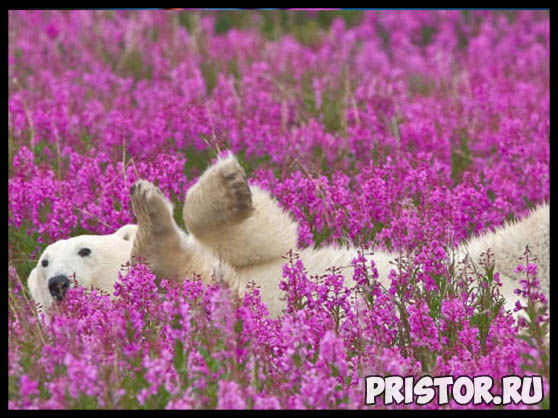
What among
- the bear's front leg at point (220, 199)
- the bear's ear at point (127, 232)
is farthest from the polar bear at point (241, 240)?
the bear's ear at point (127, 232)

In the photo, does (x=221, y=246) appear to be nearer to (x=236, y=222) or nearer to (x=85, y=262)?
(x=236, y=222)

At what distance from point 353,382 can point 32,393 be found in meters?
1.02

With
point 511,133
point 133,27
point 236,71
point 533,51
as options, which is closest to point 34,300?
point 511,133

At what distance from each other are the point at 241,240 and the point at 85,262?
0.69 meters

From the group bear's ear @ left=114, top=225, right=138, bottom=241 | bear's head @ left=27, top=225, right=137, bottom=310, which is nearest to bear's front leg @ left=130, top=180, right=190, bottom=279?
bear's head @ left=27, top=225, right=137, bottom=310

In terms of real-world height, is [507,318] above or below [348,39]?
below

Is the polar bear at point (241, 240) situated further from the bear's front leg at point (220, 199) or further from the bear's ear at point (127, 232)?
the bear's ear at point (127, 232)

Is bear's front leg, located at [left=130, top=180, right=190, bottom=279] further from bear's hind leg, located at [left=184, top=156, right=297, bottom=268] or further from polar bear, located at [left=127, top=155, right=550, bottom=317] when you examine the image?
bear's hind leg, located at [left=184, top=156, right=297, bottom=268]

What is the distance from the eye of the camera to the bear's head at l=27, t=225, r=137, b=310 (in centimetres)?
489

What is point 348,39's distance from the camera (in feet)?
35.2

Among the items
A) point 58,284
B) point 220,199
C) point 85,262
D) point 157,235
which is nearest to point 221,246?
point 220,199

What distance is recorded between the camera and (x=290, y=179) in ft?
19.0

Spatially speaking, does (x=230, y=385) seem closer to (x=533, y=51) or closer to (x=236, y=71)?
(x=236, y=71)
